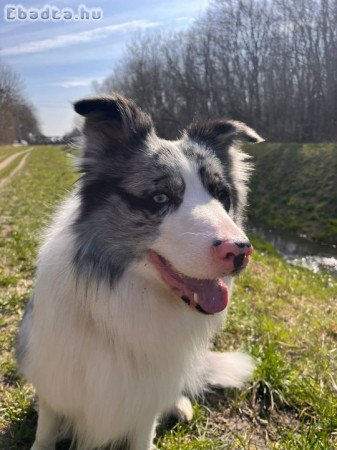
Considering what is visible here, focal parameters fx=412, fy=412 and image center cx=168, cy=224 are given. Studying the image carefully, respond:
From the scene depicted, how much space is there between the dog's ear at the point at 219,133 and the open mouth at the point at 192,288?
3.32 ft

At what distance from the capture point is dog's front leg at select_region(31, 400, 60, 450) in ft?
8.07

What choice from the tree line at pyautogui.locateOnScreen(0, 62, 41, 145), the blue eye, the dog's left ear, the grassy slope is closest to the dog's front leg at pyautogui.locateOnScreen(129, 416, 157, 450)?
the blue eye

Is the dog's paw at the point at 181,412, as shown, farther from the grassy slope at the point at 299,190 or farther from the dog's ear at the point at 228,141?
the grassy slope at the point at 299,190

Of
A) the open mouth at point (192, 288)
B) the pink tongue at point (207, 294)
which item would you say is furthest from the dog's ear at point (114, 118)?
the pink tongue at point (207, 294)

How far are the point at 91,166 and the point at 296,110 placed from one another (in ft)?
106

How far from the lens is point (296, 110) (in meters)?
31.6

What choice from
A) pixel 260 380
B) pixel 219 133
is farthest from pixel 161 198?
pixel 260 380

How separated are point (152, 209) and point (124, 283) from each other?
403mm

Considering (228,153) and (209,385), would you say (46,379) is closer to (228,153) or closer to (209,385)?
(209,385)

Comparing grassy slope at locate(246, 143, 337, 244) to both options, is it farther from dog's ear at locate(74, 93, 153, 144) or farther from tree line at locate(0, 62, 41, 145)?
tree line at locate(0, 62, 41, 145)

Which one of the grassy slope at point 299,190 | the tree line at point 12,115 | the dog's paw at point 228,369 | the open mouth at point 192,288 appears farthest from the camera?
the tree line at point 12,115

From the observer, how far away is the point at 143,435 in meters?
2.44

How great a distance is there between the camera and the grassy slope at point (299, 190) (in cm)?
1396

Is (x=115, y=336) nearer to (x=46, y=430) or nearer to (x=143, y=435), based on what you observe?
(x=143, y=435)
